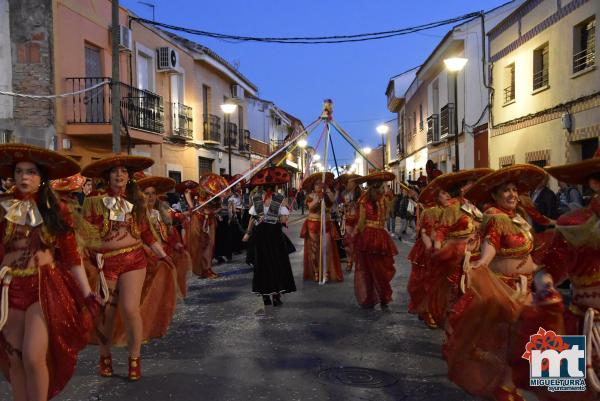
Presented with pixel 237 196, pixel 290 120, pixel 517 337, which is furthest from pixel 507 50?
pixel 290 120

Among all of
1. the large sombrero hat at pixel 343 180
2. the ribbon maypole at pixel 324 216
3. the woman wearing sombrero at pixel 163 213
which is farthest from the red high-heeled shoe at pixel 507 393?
the large sombrero hat at pixel 343 180

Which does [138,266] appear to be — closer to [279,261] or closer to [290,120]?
[279,261]

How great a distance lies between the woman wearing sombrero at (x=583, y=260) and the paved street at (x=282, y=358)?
5.19 ft

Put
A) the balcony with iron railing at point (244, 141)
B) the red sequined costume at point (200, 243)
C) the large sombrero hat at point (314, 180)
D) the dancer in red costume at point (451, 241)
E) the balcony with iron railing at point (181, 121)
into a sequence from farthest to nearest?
the balcony with iron railing at point (244, 141) < the balcony with iron railing at point (181, 121) < the red sequined costume at point (200, 243) < the large sombrero hat at point (314, 180) < the dancer in red costume at point (451, 241)

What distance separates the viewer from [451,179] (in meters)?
5.98

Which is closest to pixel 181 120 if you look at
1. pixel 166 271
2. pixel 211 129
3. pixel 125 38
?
pixel 211 129

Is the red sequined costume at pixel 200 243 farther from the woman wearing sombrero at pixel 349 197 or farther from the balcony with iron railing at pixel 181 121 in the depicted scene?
the balcony with iron railing at pixel 181 121

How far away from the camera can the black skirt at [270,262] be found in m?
8.20

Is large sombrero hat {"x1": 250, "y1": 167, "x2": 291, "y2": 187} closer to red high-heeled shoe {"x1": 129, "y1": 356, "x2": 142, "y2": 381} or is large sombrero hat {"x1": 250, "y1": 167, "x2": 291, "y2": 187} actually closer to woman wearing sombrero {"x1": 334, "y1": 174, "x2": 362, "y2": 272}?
woman wearing sombrero {"x1": 334, "y1": 174, "x2": 362, "y2": 272}

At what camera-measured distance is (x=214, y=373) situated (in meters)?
5.23

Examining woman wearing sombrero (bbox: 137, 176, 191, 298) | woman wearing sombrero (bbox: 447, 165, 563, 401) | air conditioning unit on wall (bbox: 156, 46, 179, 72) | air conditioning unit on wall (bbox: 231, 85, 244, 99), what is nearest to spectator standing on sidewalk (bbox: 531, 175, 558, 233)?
woman wearing sombrero (bbox: 447, 165, 563, 401)

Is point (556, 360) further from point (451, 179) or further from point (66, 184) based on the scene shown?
point (66, 184)

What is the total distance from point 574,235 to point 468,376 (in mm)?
1378

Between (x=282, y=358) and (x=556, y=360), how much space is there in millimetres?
2913
